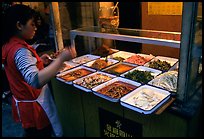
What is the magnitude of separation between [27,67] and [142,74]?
4.42ft

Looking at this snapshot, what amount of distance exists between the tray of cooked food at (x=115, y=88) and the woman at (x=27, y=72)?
1.83 feet

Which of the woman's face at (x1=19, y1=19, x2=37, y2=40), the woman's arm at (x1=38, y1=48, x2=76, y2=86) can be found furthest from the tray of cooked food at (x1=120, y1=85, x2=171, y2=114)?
the woman's face at (x1=19, y1=19, x2=37, y2=40)

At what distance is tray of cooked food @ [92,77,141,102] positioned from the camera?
218 cm

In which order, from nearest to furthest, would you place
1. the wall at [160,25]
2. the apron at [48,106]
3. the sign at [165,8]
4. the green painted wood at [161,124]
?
the green painted wood at [161,124] → the apron at [48,106] → the sign at [165,8] → the wall at [160,25]

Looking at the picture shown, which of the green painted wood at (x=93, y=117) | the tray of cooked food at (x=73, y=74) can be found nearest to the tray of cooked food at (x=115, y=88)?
the green painted wood at (x=93, y=117)

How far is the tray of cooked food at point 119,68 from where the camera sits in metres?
2.74

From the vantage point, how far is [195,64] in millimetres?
1991

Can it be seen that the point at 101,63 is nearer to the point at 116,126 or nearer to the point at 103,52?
the point at 103,52

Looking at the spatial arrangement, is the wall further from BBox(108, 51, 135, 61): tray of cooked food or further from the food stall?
the food stall

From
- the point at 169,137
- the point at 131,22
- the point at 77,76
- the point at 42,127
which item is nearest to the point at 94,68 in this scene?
the point at 77,76

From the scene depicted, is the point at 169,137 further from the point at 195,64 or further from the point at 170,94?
the point at 195,64

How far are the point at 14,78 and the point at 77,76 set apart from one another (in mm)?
835

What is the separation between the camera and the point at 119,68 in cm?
286

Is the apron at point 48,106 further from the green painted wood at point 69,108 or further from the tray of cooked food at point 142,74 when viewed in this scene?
the tray of cooked food at point 142,74
